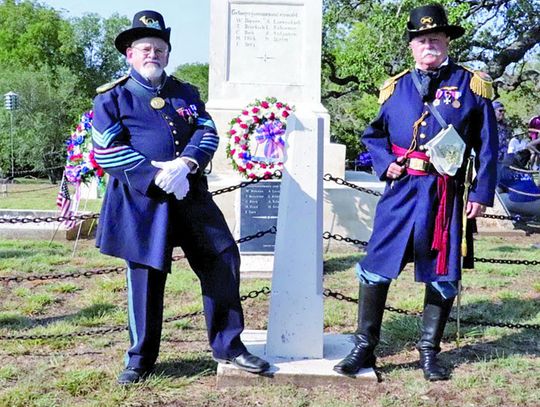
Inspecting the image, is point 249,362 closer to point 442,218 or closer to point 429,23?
point 442,218

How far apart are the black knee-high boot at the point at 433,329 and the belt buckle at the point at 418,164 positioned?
71cm

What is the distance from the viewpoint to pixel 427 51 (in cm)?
383

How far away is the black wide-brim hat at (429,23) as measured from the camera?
3.76 meters

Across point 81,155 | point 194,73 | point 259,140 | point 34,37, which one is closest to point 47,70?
point 34,37

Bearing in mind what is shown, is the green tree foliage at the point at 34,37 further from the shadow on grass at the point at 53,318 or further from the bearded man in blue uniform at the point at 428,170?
the bearded man in blue uniform at the point at 428,170

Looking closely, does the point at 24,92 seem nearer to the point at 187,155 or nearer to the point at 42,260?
the point at 42,260

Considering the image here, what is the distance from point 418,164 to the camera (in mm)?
3877

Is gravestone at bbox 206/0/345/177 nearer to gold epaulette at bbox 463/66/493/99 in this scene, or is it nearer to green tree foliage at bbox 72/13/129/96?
gold epaulette at bbox 463/66/493/99

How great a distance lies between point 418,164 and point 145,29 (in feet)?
5.41

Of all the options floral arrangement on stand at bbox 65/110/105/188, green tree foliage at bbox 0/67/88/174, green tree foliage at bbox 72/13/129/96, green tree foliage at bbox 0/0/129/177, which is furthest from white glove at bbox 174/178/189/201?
green tree foliage at bbox 72/13/129/96

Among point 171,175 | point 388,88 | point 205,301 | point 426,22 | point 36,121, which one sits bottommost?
point 205,301

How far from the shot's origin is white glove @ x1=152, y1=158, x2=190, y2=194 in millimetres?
3472

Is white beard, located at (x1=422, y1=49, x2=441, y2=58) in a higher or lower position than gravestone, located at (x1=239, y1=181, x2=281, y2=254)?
higher

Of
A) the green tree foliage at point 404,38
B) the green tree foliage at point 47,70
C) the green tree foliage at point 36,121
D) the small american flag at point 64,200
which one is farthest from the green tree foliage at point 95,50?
the small american flag at point 64,200
